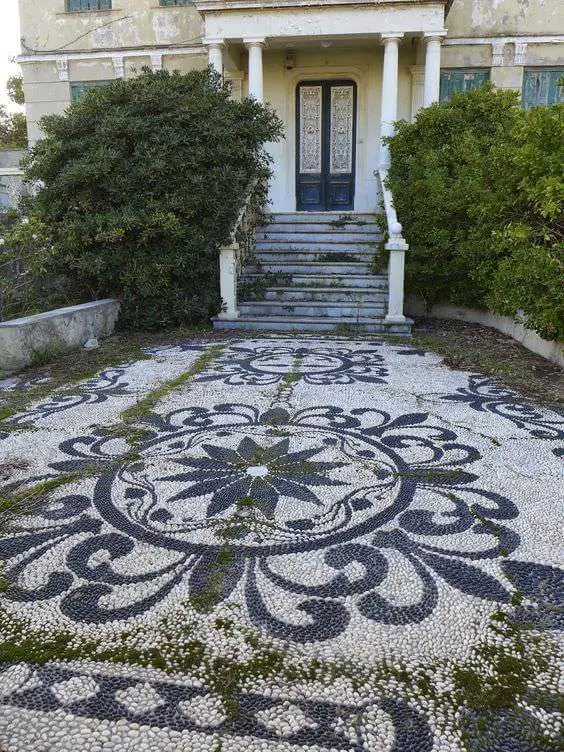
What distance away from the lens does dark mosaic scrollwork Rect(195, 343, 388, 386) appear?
4.55 m

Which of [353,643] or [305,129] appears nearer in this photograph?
[353,643]

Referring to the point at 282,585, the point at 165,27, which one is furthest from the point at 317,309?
the point at 165,27

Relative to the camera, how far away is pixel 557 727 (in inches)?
50.0

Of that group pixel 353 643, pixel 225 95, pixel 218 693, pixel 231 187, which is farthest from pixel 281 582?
pixel 225 95

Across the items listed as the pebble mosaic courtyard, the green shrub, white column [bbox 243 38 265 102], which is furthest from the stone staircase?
the pebble mosaic courtyard

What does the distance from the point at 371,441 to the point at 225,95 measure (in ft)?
19.4

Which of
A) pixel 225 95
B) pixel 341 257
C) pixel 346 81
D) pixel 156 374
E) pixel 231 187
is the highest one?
pixel 346 81

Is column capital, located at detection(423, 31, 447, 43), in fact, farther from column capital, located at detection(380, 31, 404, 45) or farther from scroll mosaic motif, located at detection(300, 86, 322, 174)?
scroll mosaic motif, located at detection(300, 86, 322, 174)

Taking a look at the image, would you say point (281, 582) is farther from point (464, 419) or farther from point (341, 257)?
point (341, 257)

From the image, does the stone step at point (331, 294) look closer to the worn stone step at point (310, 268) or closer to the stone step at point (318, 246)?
the worn stone step at point (310, 268)

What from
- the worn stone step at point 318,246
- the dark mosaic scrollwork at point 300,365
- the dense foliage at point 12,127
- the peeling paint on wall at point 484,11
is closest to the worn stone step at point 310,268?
the worn stone step at point 318,246

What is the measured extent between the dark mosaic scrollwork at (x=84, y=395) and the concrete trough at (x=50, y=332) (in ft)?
2.52

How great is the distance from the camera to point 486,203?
225 inches

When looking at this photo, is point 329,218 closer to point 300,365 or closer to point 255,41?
point 255,41
